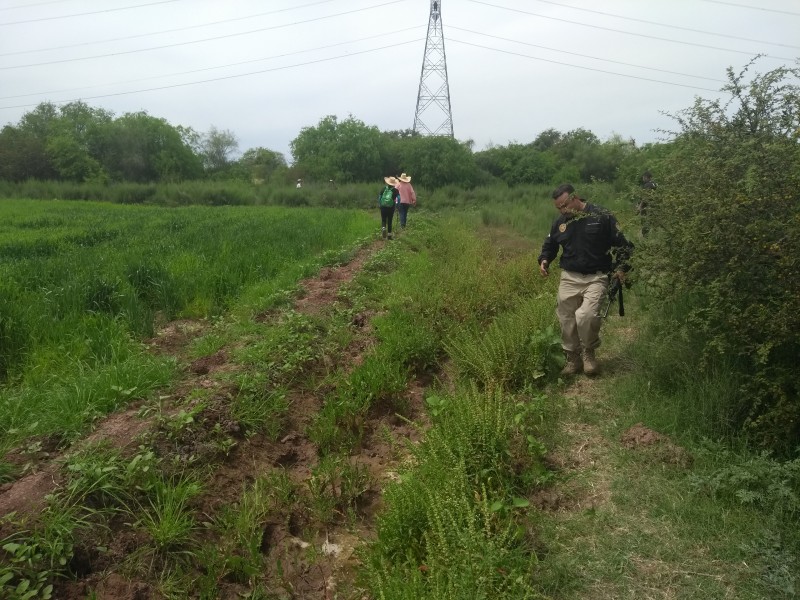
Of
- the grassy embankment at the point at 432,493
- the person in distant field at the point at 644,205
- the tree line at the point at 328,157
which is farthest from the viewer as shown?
the tree line at the point at 328,157

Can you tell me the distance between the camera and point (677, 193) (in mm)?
4070

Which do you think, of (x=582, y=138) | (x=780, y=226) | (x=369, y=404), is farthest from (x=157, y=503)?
(x=582, y=138)

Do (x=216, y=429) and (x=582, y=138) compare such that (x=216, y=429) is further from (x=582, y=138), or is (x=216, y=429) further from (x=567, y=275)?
(x=582, y=138)

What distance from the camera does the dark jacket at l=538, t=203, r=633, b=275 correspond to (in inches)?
189

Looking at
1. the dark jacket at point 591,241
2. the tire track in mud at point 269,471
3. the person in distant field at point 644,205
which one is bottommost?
the tire track in mud at point 269,471

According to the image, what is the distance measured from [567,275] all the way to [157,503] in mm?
3933

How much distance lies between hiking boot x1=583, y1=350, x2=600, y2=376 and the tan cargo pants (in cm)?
6

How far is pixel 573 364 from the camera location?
5.04 metres

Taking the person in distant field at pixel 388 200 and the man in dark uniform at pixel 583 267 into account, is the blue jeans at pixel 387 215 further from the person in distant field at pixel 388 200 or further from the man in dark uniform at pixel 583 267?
the man in dark uniform at pixel 583 267

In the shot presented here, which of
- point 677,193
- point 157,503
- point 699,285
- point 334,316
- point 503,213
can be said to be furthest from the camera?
point 503,213

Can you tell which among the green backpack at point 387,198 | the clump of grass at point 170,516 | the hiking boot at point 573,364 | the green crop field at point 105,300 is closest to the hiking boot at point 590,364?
the hiking boot at point 573,364

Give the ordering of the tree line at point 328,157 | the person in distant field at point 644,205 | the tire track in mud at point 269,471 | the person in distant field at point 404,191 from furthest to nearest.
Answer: the tree line at point 328,157 < the person in distant field at point 404,191 < the person in distant field at point 644,205 < the tire track in mud at point 269,471

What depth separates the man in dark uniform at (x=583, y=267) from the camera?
15.8ft

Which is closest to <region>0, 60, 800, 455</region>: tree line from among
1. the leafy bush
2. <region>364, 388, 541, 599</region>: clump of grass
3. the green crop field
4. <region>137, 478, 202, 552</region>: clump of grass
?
the leafy bush
